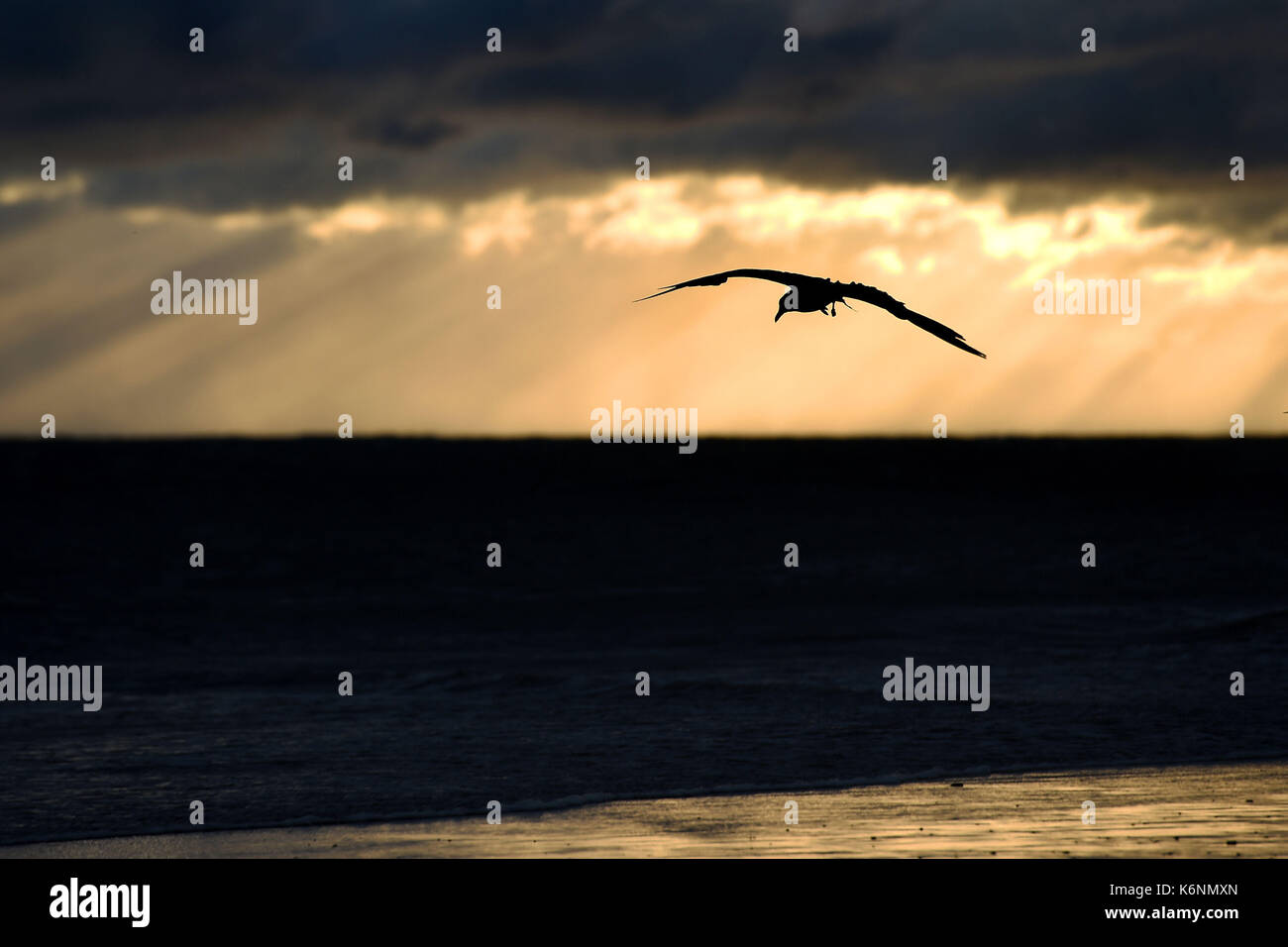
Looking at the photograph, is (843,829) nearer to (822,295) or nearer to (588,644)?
(822,295)

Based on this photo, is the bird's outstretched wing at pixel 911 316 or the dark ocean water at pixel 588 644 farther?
the dark ocean water at pixel 588 644

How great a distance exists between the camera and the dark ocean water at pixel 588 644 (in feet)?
39.4

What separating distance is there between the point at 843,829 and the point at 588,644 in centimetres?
1308

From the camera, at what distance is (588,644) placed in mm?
22641

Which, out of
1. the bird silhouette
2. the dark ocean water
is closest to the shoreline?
the dark ocean water

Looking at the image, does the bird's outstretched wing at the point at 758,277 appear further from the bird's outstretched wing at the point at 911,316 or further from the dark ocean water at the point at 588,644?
the dark ocean water at the point at 588,644

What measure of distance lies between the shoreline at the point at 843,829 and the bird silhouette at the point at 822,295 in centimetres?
352

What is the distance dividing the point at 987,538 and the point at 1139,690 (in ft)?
95.1

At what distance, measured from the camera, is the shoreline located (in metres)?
9.19

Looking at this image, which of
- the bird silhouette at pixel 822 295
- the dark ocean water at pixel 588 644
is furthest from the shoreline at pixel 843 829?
the bird silhouette at pixel 822 295

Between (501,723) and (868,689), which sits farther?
(868,689)

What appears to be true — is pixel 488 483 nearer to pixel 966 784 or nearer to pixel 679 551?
pixel 679 551
